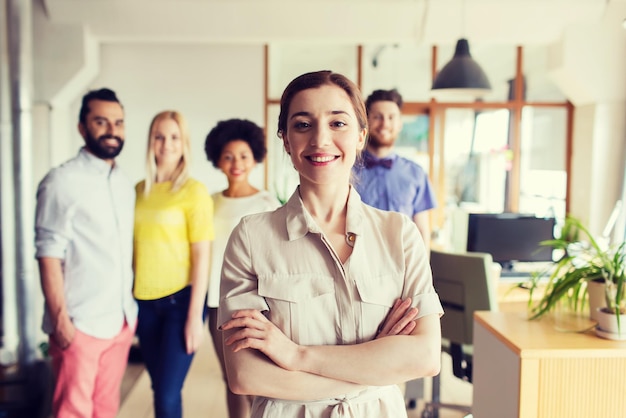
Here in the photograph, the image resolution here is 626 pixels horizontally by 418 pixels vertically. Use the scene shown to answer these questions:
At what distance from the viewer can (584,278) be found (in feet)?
7.13

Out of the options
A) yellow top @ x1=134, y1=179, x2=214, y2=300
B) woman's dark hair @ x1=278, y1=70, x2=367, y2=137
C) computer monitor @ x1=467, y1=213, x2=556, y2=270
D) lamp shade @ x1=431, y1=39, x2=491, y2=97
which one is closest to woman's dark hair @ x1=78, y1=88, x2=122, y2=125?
yellow top @ x1=134, y1=179, x2=214, y2=300

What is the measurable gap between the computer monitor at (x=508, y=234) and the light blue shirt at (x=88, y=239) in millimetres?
2656

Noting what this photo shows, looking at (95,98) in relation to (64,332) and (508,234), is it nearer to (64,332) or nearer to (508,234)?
(64,332)

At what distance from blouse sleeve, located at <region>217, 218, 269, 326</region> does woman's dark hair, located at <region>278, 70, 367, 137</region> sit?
0.87ft

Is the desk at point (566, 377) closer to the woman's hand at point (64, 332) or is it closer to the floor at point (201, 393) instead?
the floor at point (201, 393)

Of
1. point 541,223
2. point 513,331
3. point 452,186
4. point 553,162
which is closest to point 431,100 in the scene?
point 452,186

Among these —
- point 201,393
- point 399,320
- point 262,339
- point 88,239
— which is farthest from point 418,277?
point 201,393

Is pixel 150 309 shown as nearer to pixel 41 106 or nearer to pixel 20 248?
pixel 20 248

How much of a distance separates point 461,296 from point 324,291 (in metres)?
1.92

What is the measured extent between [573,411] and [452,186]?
4.39 meters

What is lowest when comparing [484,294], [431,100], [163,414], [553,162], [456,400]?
[456,400]

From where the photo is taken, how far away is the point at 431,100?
605 centimetres

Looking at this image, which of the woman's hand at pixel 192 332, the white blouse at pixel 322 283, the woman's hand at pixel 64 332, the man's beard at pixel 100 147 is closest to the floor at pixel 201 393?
the woman's hand at pixel 192 332

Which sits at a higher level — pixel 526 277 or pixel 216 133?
pixel 216 133
